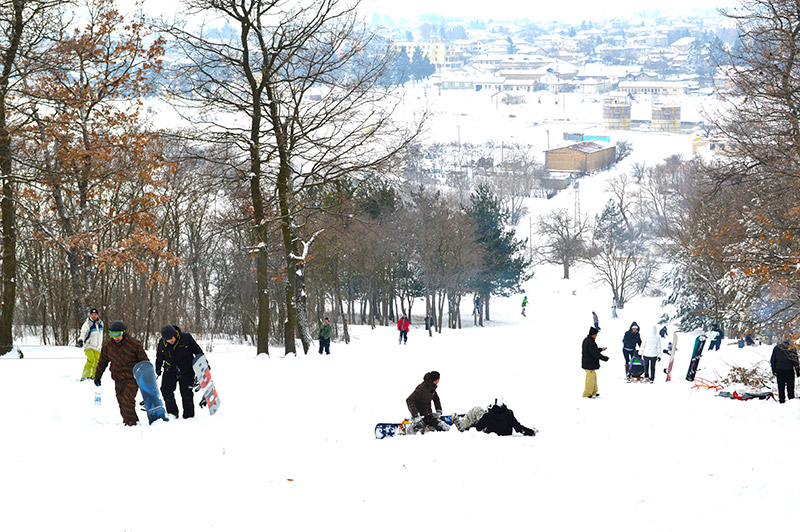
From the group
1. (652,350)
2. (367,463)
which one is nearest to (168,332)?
(367,463)

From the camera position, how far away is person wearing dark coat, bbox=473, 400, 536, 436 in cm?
1029

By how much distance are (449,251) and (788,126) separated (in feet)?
90.2

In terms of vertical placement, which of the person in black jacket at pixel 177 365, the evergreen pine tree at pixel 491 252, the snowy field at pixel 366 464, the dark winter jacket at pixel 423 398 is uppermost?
the evergreen pine tree at pixel 491 252

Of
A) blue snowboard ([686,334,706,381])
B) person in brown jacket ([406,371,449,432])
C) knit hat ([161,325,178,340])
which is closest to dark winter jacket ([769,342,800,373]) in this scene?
blue snowboard ([686,334,706,381])

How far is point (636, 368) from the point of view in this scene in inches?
697

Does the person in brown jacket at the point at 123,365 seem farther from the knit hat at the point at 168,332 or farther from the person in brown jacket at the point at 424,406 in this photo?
the person in brown jacket at the point at 424,406

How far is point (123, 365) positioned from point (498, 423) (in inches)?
201

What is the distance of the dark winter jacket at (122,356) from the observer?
9.80 meters

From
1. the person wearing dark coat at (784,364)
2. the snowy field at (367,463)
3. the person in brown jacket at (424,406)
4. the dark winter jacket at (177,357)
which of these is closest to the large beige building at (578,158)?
the person wearing dark coat at (784,364)

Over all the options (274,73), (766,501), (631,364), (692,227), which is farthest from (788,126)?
(692,227)

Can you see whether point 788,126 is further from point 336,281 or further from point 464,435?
point 336,281

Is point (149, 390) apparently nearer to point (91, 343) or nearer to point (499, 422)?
point (91, 343)

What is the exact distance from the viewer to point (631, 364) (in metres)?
17.8

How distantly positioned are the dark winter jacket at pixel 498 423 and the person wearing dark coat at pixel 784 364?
5.82 metres
